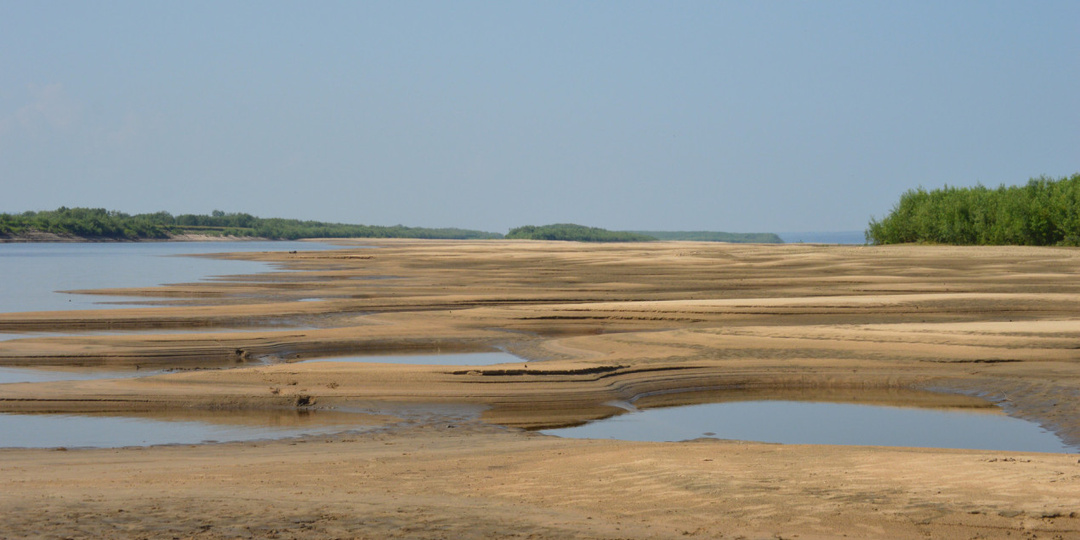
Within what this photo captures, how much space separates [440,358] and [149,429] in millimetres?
7522

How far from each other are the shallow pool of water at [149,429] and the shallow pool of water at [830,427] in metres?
3.19

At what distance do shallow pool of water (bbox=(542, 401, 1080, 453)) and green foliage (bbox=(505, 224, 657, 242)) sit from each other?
154 metres

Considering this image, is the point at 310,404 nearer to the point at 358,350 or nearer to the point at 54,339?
the point at 358,350

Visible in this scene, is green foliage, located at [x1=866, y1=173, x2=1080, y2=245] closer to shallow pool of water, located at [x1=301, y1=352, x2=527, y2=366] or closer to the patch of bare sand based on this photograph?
shallow pool of water, located at [x1=301, y1=352, x2=527, y2=366]

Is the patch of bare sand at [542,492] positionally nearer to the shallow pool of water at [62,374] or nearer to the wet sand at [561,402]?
the wet sand at [561,402]

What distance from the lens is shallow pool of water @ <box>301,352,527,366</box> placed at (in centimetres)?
1830

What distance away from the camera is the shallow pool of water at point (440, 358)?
1830 cm

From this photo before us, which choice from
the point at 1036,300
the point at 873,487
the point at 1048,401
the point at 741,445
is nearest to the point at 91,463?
the point at 741,445

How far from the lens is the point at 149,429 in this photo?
12.1 metres

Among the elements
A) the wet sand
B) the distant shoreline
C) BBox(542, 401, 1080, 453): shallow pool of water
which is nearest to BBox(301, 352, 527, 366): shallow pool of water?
the wet sand

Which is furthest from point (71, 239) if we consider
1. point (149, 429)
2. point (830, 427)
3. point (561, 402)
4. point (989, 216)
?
point (830, 427)

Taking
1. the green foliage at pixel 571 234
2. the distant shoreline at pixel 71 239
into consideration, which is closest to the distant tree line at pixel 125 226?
the distant shoreline at pixel 71 239

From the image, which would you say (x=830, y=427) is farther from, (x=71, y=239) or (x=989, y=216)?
(x=71, y=239)

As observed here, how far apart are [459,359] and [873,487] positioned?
12.0m
